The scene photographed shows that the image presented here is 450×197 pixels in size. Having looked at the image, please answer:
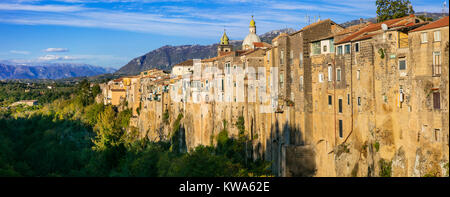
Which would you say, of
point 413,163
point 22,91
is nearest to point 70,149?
point 413,163

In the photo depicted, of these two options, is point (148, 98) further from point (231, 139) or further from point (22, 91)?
point (22, 91)

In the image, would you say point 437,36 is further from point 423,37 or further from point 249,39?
point 249,39

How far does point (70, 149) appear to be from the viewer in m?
72.1

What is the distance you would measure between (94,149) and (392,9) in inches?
1619

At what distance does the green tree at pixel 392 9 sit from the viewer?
36.0 metres

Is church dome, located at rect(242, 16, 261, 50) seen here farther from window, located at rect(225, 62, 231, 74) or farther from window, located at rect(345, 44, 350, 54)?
window, located at rect(345, 44, 350, 54)

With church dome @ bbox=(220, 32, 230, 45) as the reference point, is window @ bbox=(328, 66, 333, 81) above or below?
below

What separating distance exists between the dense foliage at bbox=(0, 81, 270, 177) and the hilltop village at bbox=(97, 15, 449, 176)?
2.91 m

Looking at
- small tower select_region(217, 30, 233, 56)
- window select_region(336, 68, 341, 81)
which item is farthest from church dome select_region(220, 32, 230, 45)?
window select_region(336, 68, 341, 81)

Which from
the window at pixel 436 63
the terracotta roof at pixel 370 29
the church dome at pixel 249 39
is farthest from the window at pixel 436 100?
the church dome at pixel 249 39

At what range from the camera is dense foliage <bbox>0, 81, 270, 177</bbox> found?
3478 cm

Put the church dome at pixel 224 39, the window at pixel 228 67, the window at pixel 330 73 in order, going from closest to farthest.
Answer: the window at pixel 330 73 → the window at pixel 228 67 → the church dome at pixel 224 39

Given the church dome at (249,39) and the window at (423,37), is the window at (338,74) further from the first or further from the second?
the church dome at (249,39)

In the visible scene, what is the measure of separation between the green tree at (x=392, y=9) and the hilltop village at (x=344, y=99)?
616 centimetres
